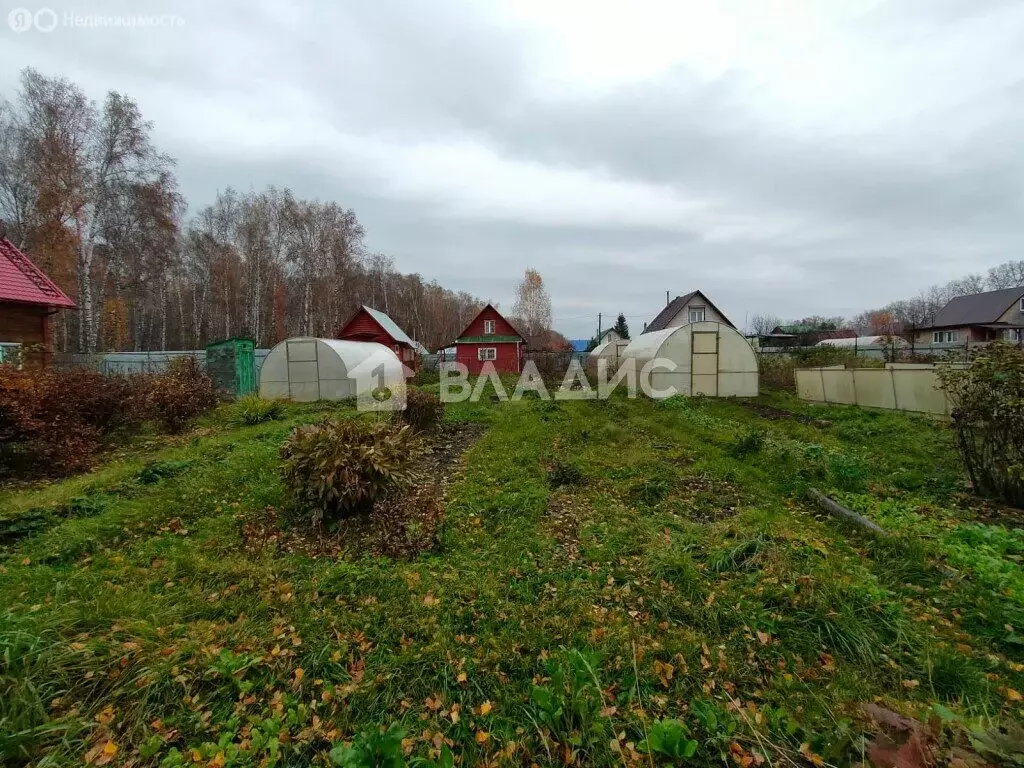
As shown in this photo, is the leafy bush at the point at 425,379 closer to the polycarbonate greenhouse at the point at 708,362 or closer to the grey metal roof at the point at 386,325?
the grey metal roof at the point at 386,325

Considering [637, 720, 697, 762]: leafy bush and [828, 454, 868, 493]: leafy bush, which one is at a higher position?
[828, 454, 868, 493]: leafy bush

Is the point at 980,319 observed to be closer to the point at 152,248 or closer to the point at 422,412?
the point at 422,412

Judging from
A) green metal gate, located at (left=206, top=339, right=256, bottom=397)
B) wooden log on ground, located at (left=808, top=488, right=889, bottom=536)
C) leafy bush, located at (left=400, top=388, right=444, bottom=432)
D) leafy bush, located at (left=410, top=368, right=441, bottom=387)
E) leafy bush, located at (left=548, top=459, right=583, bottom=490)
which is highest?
green metal gate, located at (left=206, top=339, right=256, bottom=397)

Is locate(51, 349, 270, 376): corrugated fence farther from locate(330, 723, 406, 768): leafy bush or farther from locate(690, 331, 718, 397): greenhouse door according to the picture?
locate(330, 723, 406, 768): leafy bush

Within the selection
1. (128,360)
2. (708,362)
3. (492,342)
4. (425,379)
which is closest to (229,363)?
(425,379)

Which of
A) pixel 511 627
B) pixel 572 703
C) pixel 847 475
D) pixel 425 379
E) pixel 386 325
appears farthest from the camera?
pixel 386 325

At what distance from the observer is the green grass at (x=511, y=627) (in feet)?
7.14

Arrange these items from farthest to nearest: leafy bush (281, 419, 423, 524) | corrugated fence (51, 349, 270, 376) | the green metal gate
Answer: corrugated fence (51, 349, 270, 376)
the green metal gate
leafy bush (281, 419, 423, 524)

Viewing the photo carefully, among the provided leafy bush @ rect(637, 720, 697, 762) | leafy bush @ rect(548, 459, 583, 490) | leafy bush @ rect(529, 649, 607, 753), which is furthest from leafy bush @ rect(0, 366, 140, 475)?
leafy bush @ rect(637, 720, 697, 762)

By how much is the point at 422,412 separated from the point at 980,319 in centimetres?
4499

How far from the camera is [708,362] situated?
48.0ft

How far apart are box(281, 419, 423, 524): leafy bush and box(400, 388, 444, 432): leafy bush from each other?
4228 millimetres

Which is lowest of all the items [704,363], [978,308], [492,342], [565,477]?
[565,477]

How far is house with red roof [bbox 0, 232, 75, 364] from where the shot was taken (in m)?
11.6
